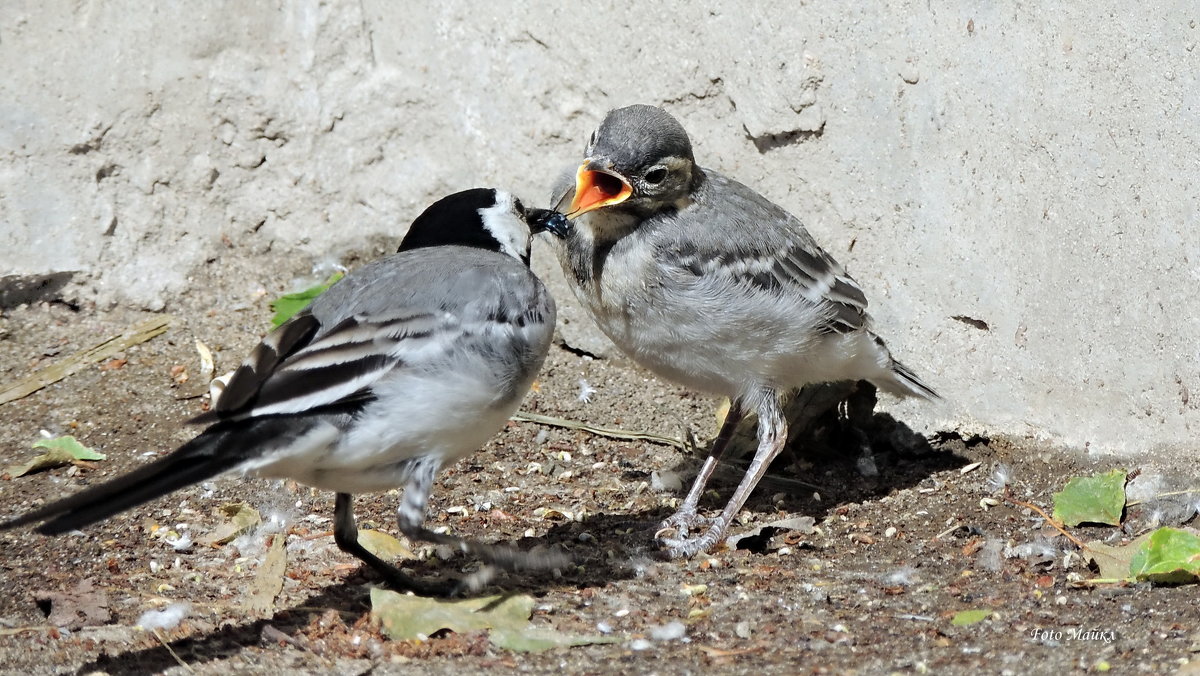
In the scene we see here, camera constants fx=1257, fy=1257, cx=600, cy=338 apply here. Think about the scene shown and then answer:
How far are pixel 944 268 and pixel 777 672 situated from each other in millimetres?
2752

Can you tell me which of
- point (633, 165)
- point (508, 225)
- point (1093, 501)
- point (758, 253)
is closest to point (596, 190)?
point (633, 165)

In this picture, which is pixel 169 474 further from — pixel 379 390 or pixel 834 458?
pixel 834 458

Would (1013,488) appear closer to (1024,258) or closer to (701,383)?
(1024,258)

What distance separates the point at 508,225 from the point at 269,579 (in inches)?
70.2

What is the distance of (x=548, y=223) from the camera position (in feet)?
18.6

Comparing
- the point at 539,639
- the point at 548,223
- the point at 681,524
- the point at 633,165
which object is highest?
the point at 633,165

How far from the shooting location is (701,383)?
5.64 m

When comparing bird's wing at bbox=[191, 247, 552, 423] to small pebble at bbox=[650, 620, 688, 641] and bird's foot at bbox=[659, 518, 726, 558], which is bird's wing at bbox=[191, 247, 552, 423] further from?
bird's foot at bbox=[659, 518, 726, 558]

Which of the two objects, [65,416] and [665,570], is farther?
[65,416]

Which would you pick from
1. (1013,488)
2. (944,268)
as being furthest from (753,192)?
(1013,488)

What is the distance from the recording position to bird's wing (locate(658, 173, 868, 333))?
217 inches

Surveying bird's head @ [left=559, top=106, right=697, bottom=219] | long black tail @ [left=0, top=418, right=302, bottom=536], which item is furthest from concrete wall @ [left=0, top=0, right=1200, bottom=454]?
long black tail @ [left=0, top=418, right=302, bottom=536]

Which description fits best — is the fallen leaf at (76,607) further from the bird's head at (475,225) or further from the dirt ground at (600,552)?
the bird's head at (475,225)

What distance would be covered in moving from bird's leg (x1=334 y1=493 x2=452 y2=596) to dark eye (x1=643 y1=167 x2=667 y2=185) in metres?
1.84
